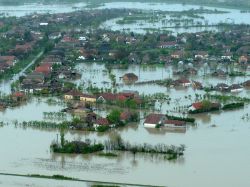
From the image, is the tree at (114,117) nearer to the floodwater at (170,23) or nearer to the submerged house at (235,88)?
the submerged house at (235,88)

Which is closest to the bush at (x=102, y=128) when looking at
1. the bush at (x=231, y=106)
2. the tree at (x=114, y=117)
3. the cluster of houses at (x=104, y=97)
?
the tree at (x=114, y=117)

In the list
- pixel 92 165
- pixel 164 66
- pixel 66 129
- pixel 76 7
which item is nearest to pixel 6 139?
pixel 66 129

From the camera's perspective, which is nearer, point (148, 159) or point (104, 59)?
point (148, 159)

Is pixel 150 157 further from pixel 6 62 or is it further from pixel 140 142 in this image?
pixel 6 62

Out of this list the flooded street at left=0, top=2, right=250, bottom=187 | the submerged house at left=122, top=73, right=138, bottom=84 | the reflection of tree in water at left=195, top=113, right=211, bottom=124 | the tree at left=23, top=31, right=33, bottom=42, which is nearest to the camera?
the flooded street at left=0, top=2, right=250, bottom=187

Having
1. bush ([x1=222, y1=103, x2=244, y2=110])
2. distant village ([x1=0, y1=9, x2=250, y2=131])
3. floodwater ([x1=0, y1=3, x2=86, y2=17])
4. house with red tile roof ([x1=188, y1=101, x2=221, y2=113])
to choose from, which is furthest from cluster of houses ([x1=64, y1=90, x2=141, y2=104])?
floodwater ([x1=0, y1=3, x2=86, y2=17])

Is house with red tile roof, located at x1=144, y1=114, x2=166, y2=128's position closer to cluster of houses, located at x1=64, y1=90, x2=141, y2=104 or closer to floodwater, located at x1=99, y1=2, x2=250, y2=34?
cluster of houses, located at x1=64, y1=90, x2=141, y2=104

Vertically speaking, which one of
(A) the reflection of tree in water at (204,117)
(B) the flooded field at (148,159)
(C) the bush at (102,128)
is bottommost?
(B) the flooded field at (148,159)

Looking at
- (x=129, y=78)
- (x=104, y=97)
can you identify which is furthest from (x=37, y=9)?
(x=104, y=97)

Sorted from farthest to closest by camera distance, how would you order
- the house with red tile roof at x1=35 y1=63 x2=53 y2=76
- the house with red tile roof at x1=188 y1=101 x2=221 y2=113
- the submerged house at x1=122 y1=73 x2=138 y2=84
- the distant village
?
the house with red tile roof at x1=35 y1=63 x2=53 y2=76
the submerged house at x1=122 y1=73 x2=138 y2=84
the distant village
the house with red tile roof at x1=188 y1=101 x2=221 y2=113

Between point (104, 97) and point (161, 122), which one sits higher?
point (104, 97)

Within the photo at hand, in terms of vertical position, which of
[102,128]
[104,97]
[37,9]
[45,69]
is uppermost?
[37,9]

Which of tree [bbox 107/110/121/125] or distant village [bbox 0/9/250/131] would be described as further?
distant village [bbox 0/9/250/131]
